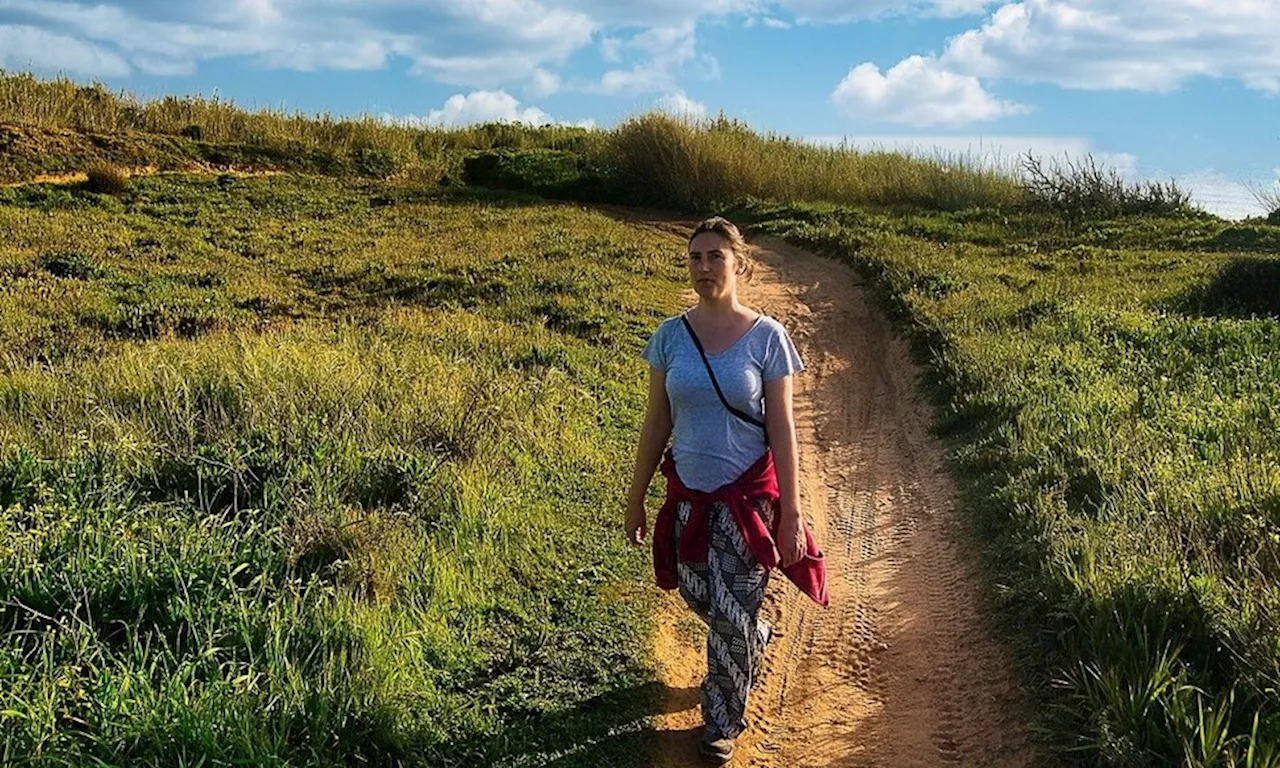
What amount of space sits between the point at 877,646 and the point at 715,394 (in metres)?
1.85

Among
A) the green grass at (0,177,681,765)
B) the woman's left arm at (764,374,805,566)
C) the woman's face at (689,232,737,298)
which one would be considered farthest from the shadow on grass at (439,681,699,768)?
the woman's face at (689,232,737,298)

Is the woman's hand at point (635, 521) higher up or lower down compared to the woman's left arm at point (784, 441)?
lower down

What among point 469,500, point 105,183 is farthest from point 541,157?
point 469,500

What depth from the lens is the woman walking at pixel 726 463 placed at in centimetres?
343

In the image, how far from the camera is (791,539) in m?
3.49

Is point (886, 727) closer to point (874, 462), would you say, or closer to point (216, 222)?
point (874, 462)

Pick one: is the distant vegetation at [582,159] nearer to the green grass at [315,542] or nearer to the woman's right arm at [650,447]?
the green grass at [315,542]

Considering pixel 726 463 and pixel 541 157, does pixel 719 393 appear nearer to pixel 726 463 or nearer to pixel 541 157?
pixel 726 463

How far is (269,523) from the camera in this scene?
4.44 m

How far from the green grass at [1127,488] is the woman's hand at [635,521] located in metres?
1.65

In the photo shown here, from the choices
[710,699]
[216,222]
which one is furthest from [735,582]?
[216,222]

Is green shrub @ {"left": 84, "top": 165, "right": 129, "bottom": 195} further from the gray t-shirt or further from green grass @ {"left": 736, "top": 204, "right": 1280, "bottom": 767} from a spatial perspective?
the gray t-shirt

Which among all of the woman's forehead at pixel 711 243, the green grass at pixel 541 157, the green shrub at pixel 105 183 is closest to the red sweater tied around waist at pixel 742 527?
the woman's forehead at pixel 711 243

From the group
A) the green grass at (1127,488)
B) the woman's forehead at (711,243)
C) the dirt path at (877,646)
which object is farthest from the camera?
the dirt path at (877,646)
